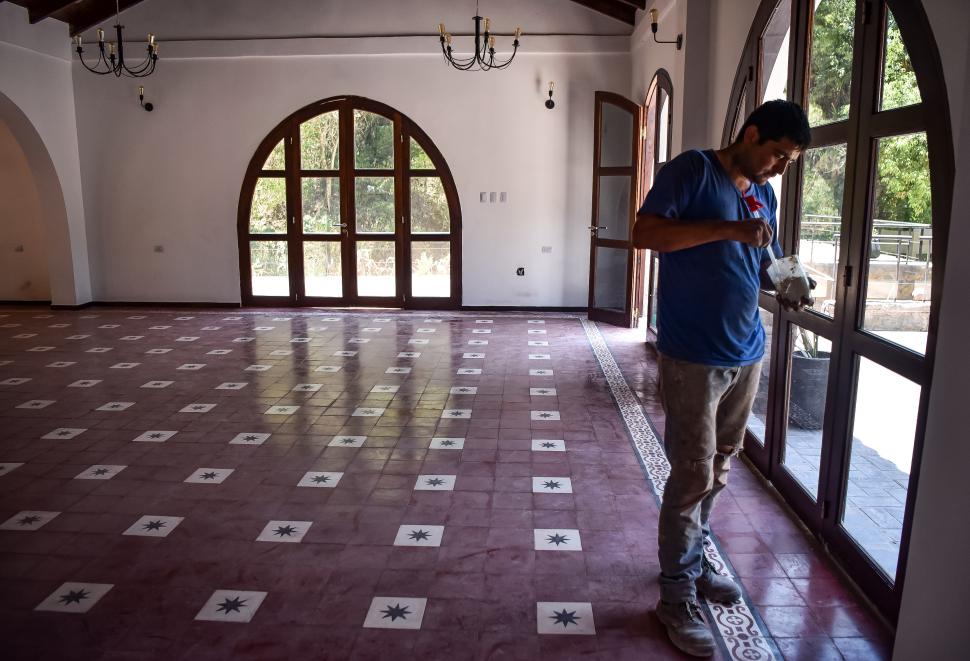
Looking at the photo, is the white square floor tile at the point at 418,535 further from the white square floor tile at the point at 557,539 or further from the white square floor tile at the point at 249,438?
the white square floor tile at the point at 249,438

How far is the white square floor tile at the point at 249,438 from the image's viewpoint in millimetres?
4348

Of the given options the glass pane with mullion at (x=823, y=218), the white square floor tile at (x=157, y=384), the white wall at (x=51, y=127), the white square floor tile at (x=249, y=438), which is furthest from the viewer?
the white wall at (x=51, y=127)

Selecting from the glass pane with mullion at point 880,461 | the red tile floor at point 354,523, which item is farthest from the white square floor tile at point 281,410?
the glass pane with mullion at point 880,461

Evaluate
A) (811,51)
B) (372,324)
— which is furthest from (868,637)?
(372,324)

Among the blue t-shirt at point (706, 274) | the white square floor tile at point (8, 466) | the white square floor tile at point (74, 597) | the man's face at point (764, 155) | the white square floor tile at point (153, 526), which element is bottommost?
the white square floor tile at point (74, 597)

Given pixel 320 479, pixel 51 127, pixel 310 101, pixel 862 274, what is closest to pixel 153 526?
pixel 320 479

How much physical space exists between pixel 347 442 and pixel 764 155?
3.00 m

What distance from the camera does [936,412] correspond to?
1900 millimetres

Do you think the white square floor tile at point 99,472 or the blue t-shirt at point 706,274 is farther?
the white square floor tile at point 99,472

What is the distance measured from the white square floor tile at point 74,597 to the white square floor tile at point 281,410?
2.21 metres

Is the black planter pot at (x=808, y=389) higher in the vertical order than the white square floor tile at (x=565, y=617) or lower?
higher

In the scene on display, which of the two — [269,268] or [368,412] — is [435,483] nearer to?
[368,412]

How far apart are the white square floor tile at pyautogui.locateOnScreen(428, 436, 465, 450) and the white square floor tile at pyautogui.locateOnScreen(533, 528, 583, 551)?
1158 millimetres

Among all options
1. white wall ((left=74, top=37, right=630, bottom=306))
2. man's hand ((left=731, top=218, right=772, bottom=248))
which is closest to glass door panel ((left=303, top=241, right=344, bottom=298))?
white wall ((left=74, top=37, right=630, bottom=306))
